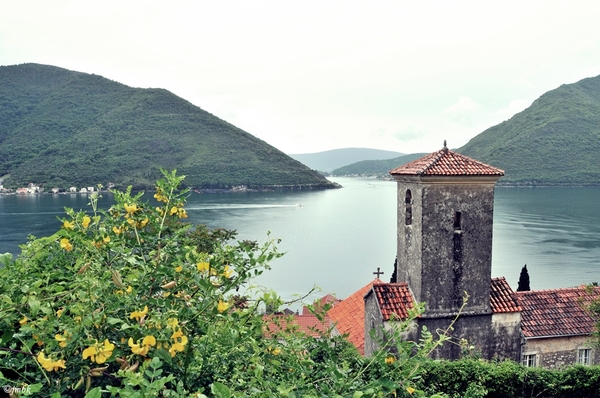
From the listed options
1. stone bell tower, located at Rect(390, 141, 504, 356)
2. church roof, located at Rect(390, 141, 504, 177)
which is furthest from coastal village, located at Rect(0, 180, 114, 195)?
stone bell tower, located at Rect(390, 141, 504, 356)

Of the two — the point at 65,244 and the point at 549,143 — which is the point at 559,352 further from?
the point at 549,143

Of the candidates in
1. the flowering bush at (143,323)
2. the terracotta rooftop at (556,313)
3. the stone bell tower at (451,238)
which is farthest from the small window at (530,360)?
the flowering bush at (143,323)

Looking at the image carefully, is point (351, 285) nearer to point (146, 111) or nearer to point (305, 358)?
point (305, 358)

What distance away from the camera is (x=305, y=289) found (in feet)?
123

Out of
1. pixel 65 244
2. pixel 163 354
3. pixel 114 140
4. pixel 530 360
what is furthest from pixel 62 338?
pixel 114 140

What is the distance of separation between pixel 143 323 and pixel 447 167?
902cm

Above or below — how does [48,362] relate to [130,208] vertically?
below

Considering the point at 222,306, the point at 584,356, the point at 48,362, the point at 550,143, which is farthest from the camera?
the point at 550,143

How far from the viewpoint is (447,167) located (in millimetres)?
10109

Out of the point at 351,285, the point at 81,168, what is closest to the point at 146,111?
the point at 81,168

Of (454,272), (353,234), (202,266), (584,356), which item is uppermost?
(202,266)

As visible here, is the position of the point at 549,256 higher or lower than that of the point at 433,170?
lower

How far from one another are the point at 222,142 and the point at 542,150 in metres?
97.3

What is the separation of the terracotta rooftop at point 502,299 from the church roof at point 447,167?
2.65m
